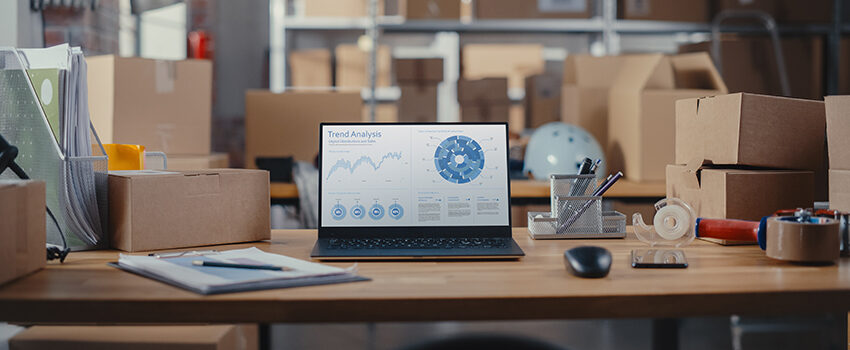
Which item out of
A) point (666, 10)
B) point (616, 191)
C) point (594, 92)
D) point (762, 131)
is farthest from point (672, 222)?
point (666, 10)

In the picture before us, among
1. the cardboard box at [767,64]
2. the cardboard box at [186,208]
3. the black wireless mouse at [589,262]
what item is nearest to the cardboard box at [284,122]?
the cardboard box at [186,208]

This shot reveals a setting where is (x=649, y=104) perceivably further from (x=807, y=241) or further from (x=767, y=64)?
(x=767, y=64)

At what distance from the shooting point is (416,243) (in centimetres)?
134

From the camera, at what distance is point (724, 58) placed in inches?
163

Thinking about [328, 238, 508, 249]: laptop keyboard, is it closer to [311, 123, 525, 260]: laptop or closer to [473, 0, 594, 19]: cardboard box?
[311, 123, 525, 260]: laptop

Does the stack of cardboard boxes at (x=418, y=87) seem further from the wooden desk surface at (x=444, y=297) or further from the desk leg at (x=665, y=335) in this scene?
the wooden desk surface at (x=444, y=297)

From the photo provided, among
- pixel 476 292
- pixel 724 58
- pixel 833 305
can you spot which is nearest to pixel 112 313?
pixel 476 292

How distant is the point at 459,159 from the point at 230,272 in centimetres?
50

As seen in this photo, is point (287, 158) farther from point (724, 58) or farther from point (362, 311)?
point (724, 58)

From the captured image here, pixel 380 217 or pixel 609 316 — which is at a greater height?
pixel 380 217

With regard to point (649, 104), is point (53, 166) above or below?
below

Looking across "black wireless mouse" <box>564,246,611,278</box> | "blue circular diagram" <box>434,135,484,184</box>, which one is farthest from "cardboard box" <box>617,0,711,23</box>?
"black wireless mouse" <box>564,246,611,278</box>

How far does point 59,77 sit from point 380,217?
1.96 feet

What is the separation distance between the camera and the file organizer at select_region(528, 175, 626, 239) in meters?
1.48
